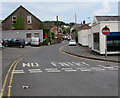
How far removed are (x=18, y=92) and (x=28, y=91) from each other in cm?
39

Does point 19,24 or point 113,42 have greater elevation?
point 19,24

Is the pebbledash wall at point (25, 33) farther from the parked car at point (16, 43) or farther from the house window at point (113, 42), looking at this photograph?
the house window at point (113, 42)

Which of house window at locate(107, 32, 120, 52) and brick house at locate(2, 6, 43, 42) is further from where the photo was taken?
brick house at locate(2, 6, 43, 42)

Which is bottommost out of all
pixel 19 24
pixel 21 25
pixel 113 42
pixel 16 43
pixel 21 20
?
pixel 16 43

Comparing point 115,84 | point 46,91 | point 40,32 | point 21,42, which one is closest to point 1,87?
point 46,91

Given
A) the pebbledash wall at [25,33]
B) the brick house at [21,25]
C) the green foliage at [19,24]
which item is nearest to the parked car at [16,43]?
the brick house at [21,25]

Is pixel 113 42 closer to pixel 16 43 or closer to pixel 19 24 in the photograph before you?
pixel 16 43

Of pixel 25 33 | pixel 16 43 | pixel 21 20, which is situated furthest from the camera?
pixel 21 20

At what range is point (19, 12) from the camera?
59.0 metres

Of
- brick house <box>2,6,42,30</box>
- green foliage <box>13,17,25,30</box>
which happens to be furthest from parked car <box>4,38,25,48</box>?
brick house <box>2,6,42,30</box>

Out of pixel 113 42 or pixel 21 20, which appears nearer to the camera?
pixel 113 42

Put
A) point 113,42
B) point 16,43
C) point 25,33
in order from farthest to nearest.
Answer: point 25,33
point 16,43
point 113,42

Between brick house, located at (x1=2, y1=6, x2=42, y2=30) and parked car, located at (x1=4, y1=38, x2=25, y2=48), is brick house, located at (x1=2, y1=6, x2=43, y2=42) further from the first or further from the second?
parked car, located at (x1=4, y1=38, x2=25, y2=48)

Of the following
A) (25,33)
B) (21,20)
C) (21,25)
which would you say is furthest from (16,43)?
(21,20)
